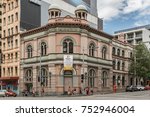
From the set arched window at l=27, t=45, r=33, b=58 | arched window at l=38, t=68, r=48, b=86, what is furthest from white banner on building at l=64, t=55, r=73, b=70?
arched window at l=27, t=45, r=33, b=58

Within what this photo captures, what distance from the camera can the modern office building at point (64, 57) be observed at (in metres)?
47.4

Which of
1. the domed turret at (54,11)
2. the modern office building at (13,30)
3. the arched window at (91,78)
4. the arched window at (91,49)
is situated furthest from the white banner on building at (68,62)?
the modern office building at (13,30)

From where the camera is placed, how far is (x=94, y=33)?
51.1 meters

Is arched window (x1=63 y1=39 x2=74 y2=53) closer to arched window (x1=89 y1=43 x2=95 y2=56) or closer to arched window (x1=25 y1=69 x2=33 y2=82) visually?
arched window (x1=89 y1=43 x2=95 y2=56)

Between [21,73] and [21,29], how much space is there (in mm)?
8010

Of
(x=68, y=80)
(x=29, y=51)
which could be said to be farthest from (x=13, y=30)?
(x=68, y=80)

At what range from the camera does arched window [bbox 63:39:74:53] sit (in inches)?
1910

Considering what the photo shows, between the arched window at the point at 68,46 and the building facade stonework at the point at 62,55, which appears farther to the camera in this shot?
the arched window at the point at 68,46

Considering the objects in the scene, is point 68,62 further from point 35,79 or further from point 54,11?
point 54,11

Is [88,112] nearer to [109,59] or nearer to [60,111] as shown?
[60,111]

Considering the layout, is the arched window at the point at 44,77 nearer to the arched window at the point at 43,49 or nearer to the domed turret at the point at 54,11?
the arched window at the point at 43,49

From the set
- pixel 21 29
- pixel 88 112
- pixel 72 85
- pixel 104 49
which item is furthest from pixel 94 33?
pixel 88 112

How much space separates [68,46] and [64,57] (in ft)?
6.19

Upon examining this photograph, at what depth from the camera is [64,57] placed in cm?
4884
